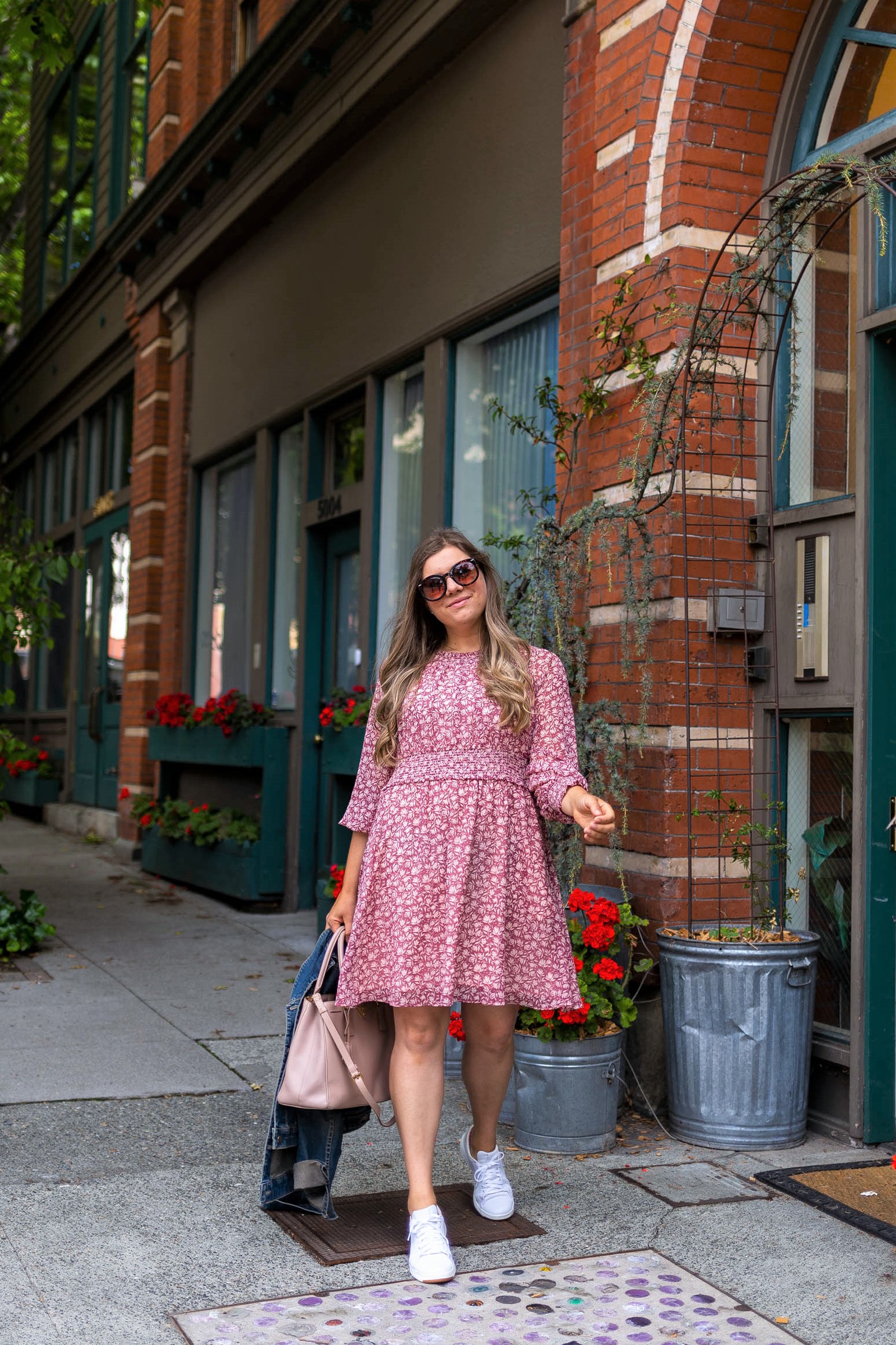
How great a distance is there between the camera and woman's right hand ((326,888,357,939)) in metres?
3.80

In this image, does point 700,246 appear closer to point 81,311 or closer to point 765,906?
point 765,906

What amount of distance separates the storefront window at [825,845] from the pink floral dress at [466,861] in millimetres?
1423

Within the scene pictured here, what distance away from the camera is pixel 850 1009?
454cm

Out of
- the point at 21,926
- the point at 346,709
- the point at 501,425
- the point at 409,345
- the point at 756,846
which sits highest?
the point at 409,345

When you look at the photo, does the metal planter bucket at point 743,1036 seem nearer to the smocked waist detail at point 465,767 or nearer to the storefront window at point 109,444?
the smocked waist detail at point 465,767

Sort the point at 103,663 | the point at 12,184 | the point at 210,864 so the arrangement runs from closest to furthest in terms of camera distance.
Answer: the point at 210,864 → the point at 103,663 → the point at 12,184

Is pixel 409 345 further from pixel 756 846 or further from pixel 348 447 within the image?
pixel 756 846

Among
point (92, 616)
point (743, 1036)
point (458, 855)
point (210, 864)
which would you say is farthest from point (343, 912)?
point (92, 616)

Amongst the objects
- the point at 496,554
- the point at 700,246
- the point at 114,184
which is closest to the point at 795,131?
the point at 700,246

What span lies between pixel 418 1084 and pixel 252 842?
567cm

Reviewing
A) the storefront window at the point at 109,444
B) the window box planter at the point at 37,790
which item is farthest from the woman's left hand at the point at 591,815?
the window box planter at the point at 37,790

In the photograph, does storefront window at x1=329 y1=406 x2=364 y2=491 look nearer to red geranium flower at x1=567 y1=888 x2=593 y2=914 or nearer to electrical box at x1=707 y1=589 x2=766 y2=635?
electrical box at x1=707 y1=589 x2=766 y2=635

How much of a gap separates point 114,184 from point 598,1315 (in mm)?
12662

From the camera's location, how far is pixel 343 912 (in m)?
3.84
